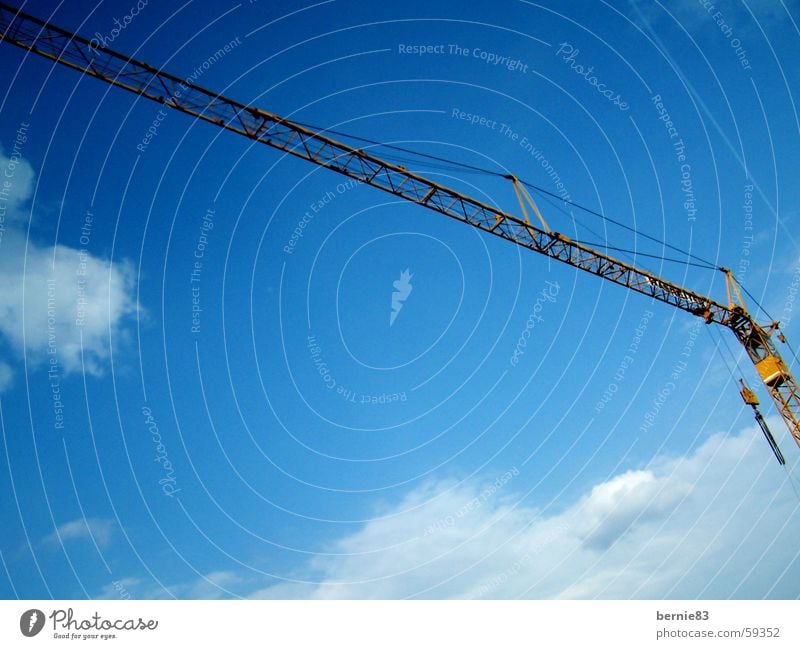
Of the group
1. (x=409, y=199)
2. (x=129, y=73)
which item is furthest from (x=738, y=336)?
(x=129, y=73)

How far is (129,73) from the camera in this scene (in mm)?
27094

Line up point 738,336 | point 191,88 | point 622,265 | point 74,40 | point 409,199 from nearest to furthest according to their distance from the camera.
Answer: point 74,40 < point 191,88 < point 409,199 < point 622,265 < point 738,336

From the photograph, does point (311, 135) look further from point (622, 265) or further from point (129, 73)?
point (622, 265)

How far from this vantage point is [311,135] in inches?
1197

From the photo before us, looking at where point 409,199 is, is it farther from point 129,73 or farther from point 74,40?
point 74,40

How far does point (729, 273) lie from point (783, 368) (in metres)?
9.34
